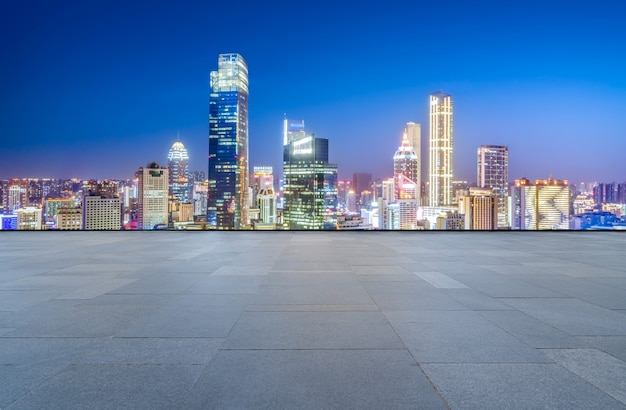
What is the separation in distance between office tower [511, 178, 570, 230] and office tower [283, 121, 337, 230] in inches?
1870

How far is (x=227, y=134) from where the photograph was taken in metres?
175

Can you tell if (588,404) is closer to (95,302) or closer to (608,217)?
(95,302)

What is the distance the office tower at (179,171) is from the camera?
112 m

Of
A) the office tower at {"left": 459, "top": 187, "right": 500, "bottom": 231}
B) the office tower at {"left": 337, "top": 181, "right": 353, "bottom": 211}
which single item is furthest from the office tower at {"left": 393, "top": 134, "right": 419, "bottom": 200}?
the office tower at {"left": 459, "top": 187, "right": 500, "bottom": 231}

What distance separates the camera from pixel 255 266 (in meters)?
8.75

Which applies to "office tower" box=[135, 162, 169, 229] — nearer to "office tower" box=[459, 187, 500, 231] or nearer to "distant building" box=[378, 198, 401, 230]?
"distant building" box=[378, 198, 401, 230]

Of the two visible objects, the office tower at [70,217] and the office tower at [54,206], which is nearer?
the office tower at [70,217]

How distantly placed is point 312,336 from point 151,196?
52129mm

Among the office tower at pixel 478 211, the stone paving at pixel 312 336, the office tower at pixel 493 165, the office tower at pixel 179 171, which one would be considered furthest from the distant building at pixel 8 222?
the office tower at pixel 493 165

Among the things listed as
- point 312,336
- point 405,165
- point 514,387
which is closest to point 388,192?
point 405,165

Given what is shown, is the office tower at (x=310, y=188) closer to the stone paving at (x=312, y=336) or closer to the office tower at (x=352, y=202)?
the office tower at (x=352, y=202)

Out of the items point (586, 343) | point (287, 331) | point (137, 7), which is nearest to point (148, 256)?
point (287, 331)

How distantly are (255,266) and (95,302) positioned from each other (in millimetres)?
3584

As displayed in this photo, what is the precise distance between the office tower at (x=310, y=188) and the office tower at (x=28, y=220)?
67.4 meters
